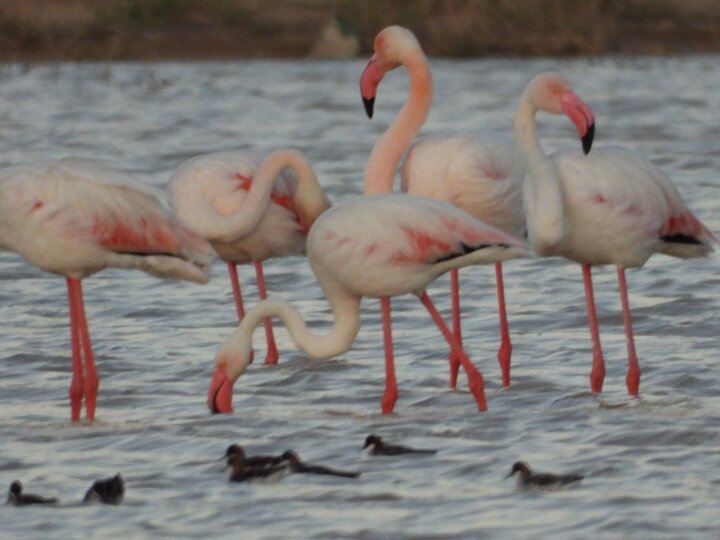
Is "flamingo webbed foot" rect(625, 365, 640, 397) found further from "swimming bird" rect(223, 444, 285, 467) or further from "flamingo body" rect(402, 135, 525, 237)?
"swimming bird" rect(223, 444, 285, 467)

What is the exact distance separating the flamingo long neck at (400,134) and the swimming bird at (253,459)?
1.81 metres

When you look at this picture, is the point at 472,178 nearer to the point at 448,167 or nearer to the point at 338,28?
the point at 448,167

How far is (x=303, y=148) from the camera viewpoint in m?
16.8

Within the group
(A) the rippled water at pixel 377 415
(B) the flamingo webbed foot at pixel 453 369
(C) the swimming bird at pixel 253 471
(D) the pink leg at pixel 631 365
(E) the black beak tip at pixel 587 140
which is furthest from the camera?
(B) the flamingo webbed foot at pixel 453 369

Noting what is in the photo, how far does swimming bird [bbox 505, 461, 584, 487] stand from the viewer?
568cm

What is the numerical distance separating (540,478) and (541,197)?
1.51 metres

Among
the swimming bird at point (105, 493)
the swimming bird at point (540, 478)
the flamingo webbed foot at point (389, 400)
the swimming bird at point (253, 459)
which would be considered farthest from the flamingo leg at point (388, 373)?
the swimming bird at point (105, 493)

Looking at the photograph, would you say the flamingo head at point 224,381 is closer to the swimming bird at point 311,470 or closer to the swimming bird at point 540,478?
the swimming bird at point 311,470

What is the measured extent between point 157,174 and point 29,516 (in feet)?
31.6

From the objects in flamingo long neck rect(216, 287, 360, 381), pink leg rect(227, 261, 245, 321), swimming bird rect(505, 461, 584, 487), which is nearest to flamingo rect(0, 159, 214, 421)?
flamingo long neck rect(216, 287, 360, 381)

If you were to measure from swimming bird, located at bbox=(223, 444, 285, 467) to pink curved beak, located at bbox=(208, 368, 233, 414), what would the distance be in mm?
565

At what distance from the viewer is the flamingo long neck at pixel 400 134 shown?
773 centimetres

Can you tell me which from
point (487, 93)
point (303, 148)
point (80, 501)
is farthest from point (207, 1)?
point (80, 501)

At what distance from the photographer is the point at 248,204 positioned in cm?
772
